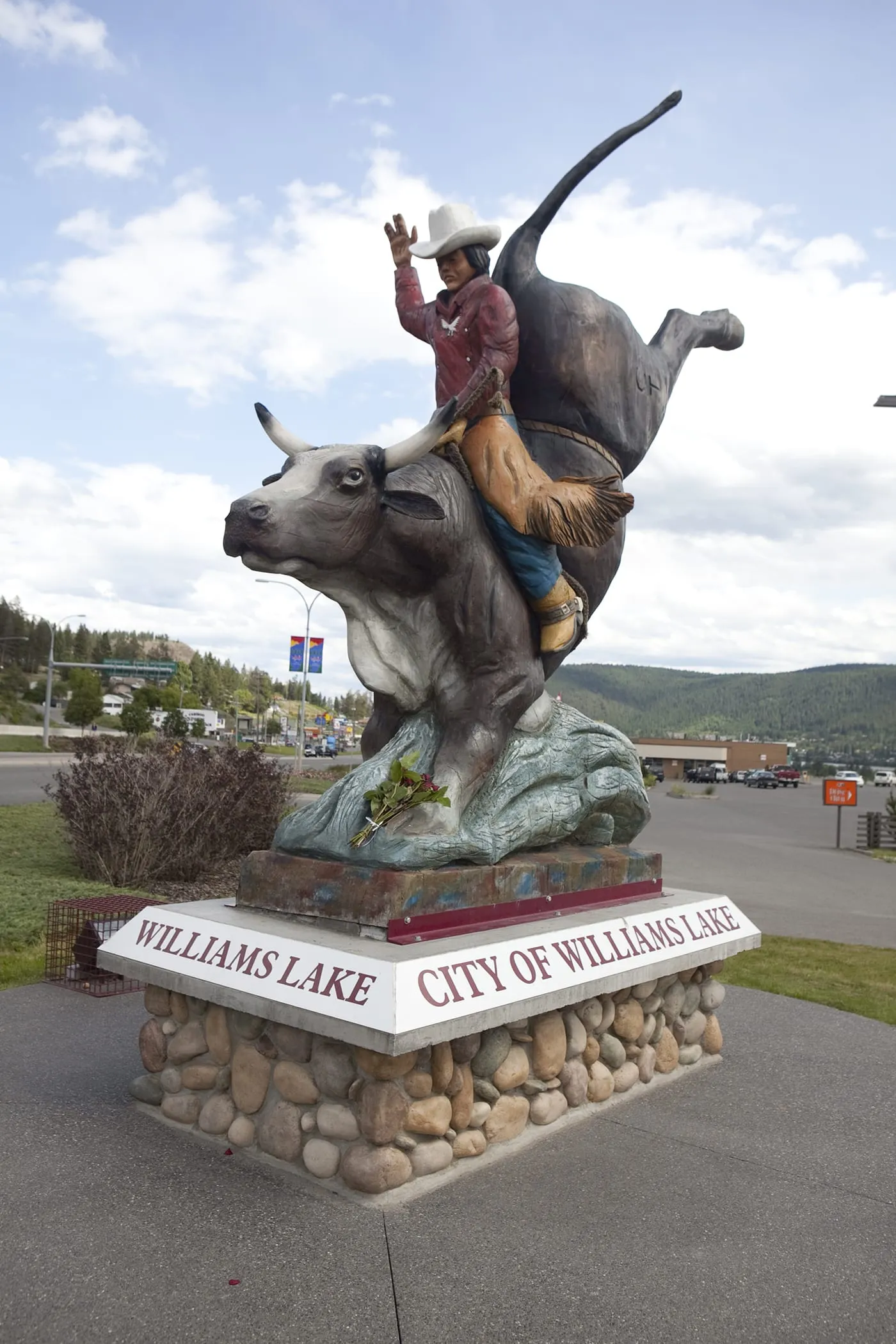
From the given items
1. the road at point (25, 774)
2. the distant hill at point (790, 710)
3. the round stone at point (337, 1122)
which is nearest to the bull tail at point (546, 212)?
the round stone at point (337, 1122)

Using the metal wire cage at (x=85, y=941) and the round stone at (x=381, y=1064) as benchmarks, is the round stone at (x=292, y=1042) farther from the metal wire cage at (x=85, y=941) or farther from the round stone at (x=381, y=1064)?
the metal wire cage at (x=85, y=941)

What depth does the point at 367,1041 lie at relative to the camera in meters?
3.23

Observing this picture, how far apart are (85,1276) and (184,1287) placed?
29 cm

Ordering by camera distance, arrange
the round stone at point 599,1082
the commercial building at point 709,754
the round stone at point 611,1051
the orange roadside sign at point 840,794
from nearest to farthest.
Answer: the round stone at point 599,1082 < the round stone at point 611,1051 < the orange roadside sign at point 840,794 < the commercial building at point 709,754

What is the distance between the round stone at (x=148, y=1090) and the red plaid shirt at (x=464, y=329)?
10.4 ft

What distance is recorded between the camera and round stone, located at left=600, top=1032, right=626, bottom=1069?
457cm

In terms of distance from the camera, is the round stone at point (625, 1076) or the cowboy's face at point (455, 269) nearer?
the round stone at point (625, 1076)

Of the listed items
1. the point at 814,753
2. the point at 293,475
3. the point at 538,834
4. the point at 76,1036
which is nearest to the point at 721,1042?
the point at 538,834

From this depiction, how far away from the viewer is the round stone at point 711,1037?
537 centimetres

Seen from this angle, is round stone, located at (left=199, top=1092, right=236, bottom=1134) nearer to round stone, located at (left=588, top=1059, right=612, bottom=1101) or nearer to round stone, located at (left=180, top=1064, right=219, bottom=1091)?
round stone, located at (left=180, top=1064, right=219, bottom=1091)

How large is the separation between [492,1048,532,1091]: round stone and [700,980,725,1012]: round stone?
165cm

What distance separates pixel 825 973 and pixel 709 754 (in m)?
73.0

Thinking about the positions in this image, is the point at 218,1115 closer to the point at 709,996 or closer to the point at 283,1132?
the point at 283,1132

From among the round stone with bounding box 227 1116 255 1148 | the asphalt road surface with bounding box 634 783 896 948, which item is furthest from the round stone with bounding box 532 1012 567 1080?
the asphalt road surface with bounding box 634 783 896 948
